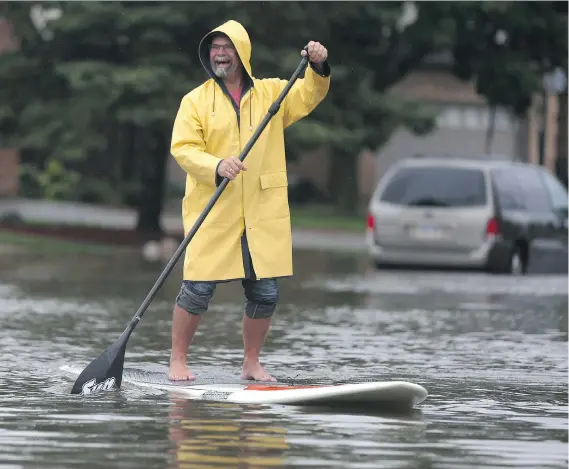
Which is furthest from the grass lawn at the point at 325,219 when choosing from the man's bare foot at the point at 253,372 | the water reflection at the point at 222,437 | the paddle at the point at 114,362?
the water reflection at the point at 222,437

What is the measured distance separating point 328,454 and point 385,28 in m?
28.5

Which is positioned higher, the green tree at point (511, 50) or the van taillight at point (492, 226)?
the green tree at point (511, 50)

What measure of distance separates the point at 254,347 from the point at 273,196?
88cm

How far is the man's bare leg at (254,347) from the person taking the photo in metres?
11.3

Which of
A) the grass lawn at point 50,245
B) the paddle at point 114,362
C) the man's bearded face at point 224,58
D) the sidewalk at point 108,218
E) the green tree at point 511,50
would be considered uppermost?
the green tree at point 511,50

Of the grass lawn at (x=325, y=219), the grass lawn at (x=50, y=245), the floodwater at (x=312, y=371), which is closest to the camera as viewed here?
the floodwater at (x=312, y=371)

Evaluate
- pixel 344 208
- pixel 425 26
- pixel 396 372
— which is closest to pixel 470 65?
pixel 425 26

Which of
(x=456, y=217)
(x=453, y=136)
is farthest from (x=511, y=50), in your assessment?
(x=453, y=136)

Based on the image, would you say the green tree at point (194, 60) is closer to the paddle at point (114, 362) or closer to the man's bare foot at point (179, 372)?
the man's bare foot at point (179, 372)

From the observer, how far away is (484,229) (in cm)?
2447

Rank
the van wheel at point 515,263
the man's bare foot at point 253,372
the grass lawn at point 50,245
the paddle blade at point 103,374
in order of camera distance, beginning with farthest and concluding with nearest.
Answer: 1. the grass lawn at point 50,245
2. the van wheel at point 515,263
3. the man's bare foot at point 253,372
4. the paddle blade at point 103,374

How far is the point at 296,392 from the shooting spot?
10.1m

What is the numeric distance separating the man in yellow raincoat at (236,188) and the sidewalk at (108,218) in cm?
2186

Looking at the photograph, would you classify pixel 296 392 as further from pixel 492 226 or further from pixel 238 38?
pixel 492 226
